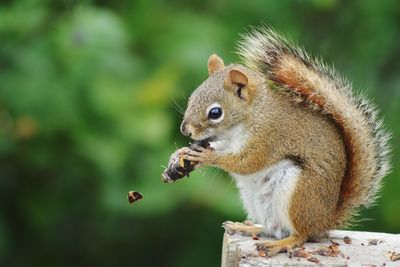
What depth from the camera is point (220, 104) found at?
305 cm

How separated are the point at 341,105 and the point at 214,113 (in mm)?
365

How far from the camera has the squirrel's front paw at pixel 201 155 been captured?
2912mm

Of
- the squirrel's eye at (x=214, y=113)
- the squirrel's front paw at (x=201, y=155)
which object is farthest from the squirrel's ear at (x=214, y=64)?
the squirrel's front paw at (x=201, y=155)

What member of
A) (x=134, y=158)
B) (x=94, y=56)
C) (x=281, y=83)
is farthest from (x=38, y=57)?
(x=281, y=83)

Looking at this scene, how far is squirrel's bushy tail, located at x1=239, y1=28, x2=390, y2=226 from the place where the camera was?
2953 mm

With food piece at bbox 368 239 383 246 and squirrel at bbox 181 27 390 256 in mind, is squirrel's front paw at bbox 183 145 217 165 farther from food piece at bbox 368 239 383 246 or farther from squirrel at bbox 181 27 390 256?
food piece at bbox 368 239 383 246

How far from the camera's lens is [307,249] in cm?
276

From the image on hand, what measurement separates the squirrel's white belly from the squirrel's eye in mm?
173

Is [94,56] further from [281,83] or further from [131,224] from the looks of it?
[281,83]

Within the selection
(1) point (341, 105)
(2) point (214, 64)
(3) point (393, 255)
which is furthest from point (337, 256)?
(2) point (214, 64)

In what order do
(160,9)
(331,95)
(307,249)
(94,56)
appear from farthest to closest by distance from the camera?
(160,9) → (94,56) → (331,95) → (307,249)

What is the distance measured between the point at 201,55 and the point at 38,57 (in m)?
0.69

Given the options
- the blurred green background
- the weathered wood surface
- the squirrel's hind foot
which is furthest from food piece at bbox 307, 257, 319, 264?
the blurred green background

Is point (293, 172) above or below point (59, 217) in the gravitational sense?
below
